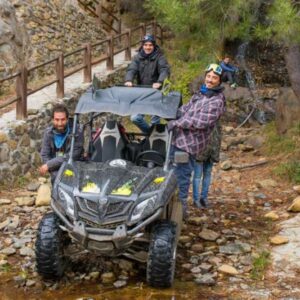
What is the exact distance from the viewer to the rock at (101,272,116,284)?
5.59 m

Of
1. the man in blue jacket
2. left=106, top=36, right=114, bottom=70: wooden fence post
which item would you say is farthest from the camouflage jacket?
left=106, top=36, right=114, bottom=70: wooden fence post

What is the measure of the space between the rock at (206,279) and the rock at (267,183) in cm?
397

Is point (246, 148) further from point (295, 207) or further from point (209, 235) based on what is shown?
point (209, 235)

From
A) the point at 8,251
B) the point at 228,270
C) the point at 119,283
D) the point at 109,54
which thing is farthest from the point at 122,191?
the point at 109,54

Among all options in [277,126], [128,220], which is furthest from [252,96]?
[128,220]

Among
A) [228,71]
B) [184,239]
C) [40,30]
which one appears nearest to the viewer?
[184,239]

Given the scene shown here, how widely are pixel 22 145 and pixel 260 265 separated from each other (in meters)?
5.21

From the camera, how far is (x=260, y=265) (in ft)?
19.4

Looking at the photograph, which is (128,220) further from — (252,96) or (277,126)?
(252,96)

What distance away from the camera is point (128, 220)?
497 cm

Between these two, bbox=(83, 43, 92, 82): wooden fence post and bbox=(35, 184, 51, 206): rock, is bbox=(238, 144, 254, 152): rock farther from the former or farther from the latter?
bbox=(35, 184, 51, 206): rock

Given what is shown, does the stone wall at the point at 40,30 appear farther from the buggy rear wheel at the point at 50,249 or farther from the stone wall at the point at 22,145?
the buggy rear wheel at the point at 50,249

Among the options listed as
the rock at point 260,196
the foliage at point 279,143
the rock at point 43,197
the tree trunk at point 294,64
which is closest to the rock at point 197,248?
the rock at point 43,197

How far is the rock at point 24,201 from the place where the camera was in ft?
26.1
